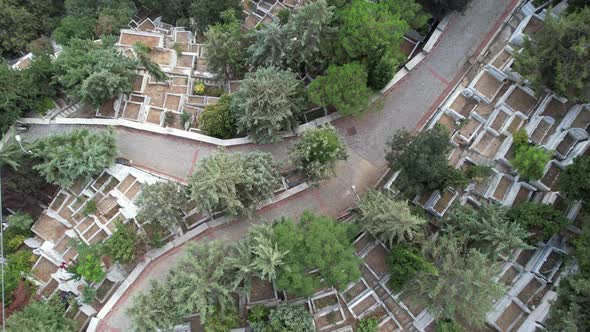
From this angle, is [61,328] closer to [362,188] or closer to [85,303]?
[85,303]

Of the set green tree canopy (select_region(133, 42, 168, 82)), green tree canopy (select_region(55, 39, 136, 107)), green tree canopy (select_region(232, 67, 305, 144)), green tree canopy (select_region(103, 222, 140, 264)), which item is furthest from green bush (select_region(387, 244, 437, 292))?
green tree canopy (select_region(55, 39, 136, 107))

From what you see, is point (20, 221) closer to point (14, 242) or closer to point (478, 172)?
point (14, 242)

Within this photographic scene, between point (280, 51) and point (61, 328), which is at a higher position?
point (280, 51)

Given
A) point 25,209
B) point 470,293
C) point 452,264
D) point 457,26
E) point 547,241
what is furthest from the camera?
point 457,26

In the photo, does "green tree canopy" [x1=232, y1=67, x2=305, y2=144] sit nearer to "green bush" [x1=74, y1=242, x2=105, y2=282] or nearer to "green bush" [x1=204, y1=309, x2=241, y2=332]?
"green bush" [x1=204, y1=309, x2=241, y2=332]

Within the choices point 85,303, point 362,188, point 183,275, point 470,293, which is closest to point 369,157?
point 362,188

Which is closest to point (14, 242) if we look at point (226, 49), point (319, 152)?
point (226, 49)

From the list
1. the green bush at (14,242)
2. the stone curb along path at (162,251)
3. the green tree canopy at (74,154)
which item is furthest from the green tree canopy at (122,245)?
the green bush at (14,242)
